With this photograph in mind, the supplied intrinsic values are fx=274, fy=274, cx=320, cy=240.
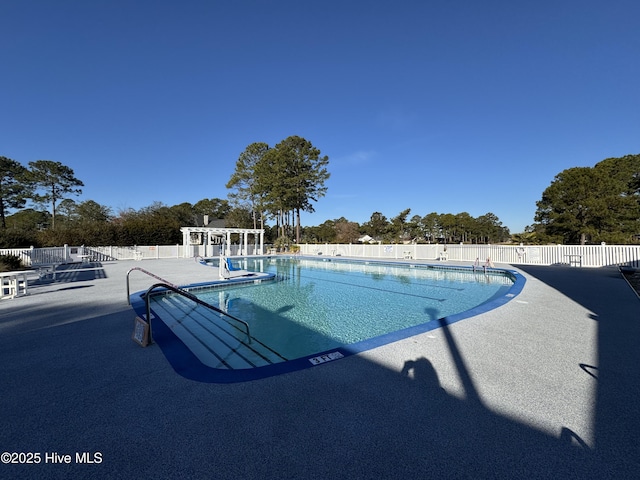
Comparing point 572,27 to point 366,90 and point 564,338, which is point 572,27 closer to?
point 366,90

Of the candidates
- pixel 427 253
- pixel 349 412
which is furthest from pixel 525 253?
pixel 349 412

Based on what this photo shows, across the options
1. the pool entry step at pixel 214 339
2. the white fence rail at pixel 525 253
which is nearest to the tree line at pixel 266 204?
the white fence rail at pixel 525 253

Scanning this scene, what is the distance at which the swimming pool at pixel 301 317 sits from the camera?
3.33 meters

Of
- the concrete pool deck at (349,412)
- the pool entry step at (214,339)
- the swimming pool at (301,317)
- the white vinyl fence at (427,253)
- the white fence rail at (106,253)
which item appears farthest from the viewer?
the white fence rail at (106,253)

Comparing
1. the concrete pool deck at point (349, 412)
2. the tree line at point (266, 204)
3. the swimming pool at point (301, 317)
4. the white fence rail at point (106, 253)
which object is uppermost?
the tree line at point (266, 204)

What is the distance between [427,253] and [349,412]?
17008mm

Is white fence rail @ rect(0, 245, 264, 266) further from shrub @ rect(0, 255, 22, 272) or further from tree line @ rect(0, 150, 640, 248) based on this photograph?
tree line @ rect(0, 150, 640, 248)

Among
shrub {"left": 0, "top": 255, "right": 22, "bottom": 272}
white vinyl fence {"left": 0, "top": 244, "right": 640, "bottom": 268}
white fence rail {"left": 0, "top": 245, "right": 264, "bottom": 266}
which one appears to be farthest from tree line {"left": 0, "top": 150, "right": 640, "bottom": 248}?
shrub {"left": 0, "top": 255, "right": 22, "bottom": 272}

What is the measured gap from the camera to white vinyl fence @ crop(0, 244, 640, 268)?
12.2 meters

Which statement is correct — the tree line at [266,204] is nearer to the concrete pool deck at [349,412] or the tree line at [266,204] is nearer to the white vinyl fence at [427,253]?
the white vinyl fence at [427,253]

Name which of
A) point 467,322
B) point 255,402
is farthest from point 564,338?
point 255,402

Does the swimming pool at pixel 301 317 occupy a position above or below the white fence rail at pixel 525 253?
below

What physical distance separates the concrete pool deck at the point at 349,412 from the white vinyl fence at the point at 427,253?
11.9 m

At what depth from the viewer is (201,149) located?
78.8 ft
